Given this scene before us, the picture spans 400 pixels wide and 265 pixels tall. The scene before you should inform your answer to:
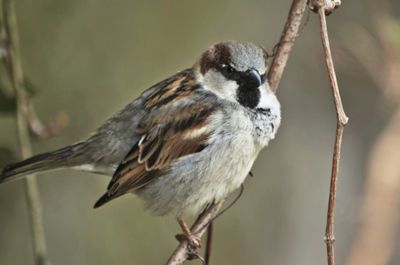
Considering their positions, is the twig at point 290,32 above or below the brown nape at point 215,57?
above

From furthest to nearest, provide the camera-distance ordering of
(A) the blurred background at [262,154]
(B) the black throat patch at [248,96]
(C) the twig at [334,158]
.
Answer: (A) the blurred background at [262,154] < (B) the black throat patch at [248,96] < (C) the twig at [334,158]

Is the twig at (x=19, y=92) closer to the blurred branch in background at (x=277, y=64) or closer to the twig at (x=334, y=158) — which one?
the blurred branch in background at (x=277, y=64)

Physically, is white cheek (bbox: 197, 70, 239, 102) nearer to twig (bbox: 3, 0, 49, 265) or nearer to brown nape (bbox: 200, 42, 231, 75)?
brown nape (bbox: 200, 42, 231, 75)

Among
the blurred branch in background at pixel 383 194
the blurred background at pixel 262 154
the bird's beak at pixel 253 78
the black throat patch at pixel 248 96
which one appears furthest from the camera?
the blurred background at pixel 262 154

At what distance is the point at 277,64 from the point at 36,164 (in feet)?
3.60

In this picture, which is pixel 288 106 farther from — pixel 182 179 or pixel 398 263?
pixel 182 179

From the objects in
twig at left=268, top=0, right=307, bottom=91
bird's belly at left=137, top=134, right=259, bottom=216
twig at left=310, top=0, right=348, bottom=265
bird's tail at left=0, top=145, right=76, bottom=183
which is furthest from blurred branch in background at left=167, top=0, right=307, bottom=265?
bird's tail at left=0, top=145, right=76, bottom=183

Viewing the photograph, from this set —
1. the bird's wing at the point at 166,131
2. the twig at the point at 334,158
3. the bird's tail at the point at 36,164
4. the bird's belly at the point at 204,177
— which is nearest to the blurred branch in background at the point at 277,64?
the bird's belly at the point at 204,177

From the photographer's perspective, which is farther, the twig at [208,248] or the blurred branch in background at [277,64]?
the blurred branch in background at [277,64]

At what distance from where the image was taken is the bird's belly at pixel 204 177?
3.64 meters

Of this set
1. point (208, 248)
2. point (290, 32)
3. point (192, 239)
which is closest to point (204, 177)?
point (192, 239)

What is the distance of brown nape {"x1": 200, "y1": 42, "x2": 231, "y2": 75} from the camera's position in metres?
3.50

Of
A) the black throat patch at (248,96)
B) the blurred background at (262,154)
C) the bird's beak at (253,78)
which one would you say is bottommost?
the blurred background at (262,154)

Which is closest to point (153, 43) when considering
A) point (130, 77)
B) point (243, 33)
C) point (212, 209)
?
point (130, 77)
